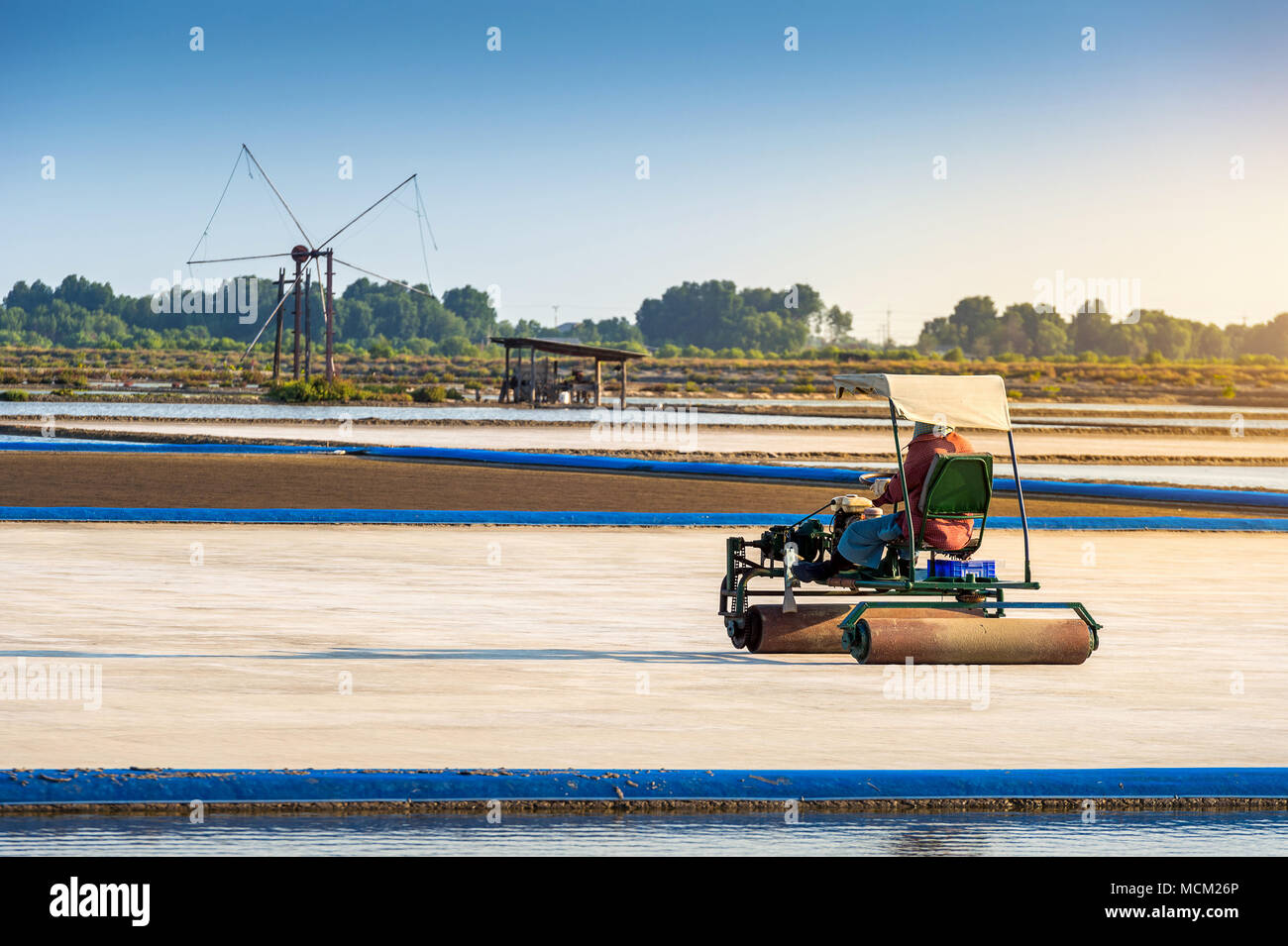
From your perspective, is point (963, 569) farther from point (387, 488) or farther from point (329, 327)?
point (329, 327)

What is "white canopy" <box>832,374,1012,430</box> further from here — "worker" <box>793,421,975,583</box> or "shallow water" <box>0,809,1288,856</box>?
"shallow water" <box>0,809,1288,856</box>

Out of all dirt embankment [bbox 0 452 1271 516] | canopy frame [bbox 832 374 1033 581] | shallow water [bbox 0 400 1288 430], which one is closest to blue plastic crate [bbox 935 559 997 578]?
canopy frame [bbox 832 374 1033 581]

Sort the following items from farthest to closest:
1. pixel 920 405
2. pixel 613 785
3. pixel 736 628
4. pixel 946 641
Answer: pixel 736 628, pixel 920 405, pixel 946 641, pixel 613 785

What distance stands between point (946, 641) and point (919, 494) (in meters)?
0.95

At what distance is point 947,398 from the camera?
998cm

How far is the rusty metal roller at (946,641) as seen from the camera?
9.45 meters

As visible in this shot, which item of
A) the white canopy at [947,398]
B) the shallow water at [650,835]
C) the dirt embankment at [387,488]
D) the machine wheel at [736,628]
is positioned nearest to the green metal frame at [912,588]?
the machine wheel at [736,628]

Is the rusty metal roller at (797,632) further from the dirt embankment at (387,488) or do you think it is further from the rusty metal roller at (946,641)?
the dirt embankment at (387,488)

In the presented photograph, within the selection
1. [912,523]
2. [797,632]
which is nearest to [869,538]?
[912,523]

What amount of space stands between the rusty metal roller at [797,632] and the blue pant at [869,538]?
0.31 meters

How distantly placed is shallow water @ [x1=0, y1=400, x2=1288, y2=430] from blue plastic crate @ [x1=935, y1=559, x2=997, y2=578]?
3864 centimetres

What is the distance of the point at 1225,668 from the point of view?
10297mm

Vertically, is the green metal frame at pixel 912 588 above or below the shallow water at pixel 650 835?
above

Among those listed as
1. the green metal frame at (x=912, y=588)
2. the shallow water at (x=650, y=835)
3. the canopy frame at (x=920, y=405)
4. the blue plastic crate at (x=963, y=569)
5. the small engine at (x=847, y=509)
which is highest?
the canopy frame at (x=920, y=405)
